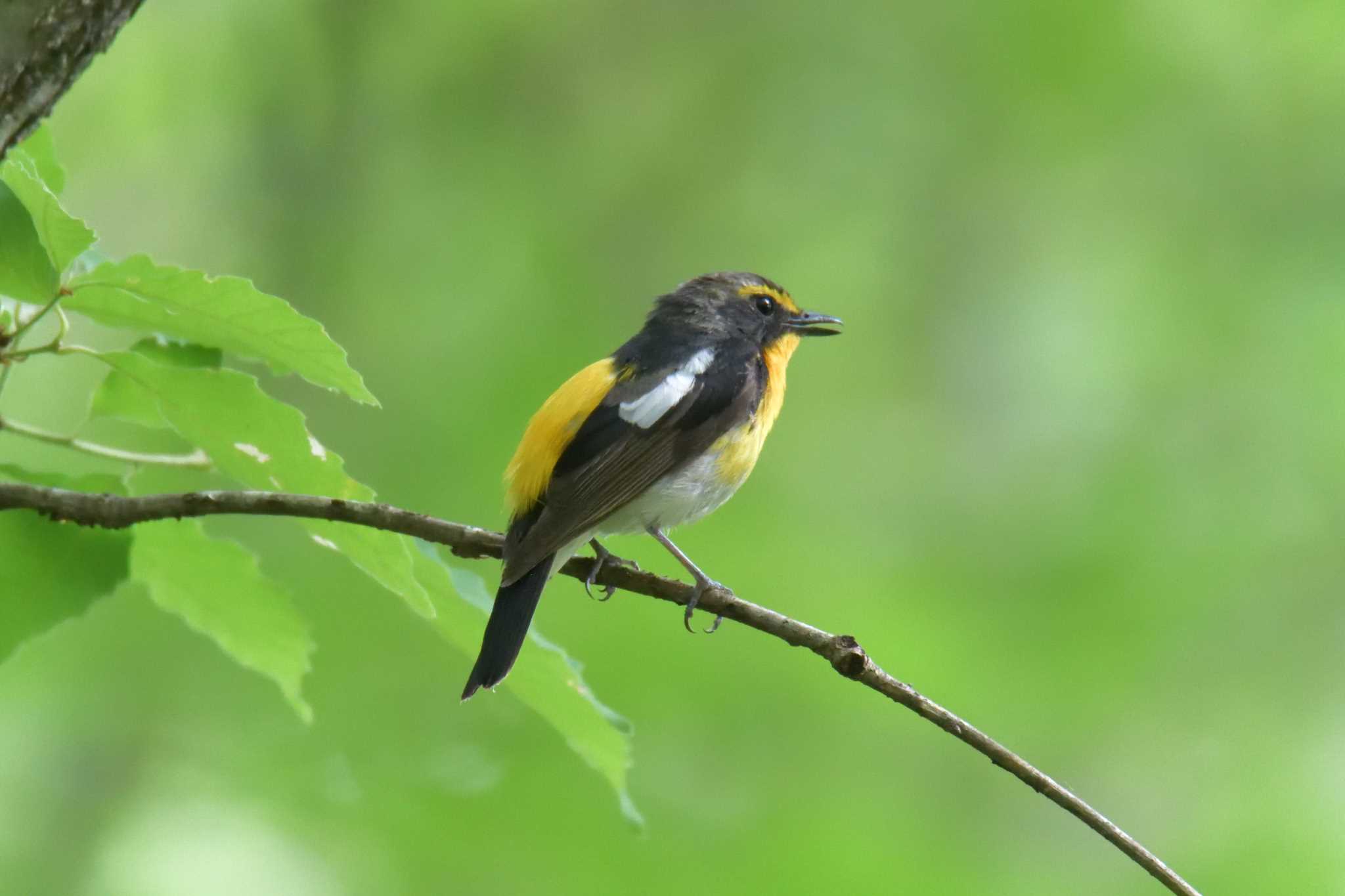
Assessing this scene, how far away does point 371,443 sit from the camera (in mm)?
5098

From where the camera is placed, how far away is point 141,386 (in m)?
2.26

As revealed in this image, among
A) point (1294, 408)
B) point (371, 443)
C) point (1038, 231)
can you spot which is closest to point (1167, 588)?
point (1294, 408)

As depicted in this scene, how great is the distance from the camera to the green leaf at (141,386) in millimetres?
2287

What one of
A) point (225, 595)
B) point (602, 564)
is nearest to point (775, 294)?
point (602, 564)

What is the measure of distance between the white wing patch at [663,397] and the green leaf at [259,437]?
1.50m

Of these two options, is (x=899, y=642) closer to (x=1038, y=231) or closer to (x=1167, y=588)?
(x=1167, y=588)

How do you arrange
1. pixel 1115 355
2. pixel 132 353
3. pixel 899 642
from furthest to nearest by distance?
pixel 1115 355
pixel 899 642
pixel 132 353

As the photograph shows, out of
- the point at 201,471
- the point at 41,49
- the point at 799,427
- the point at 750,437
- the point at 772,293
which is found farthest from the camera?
the point at 799,427

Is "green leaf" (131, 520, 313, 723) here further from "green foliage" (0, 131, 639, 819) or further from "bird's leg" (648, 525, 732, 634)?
"bird's leg" (648, 525, 732, 634)

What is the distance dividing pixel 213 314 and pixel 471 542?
22.1 inches

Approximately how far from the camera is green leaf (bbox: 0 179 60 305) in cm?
194

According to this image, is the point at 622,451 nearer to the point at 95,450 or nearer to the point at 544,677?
the point at 544,677

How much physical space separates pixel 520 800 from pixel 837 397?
9.52 feet

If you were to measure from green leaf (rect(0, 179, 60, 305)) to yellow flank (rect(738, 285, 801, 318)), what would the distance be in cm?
304
